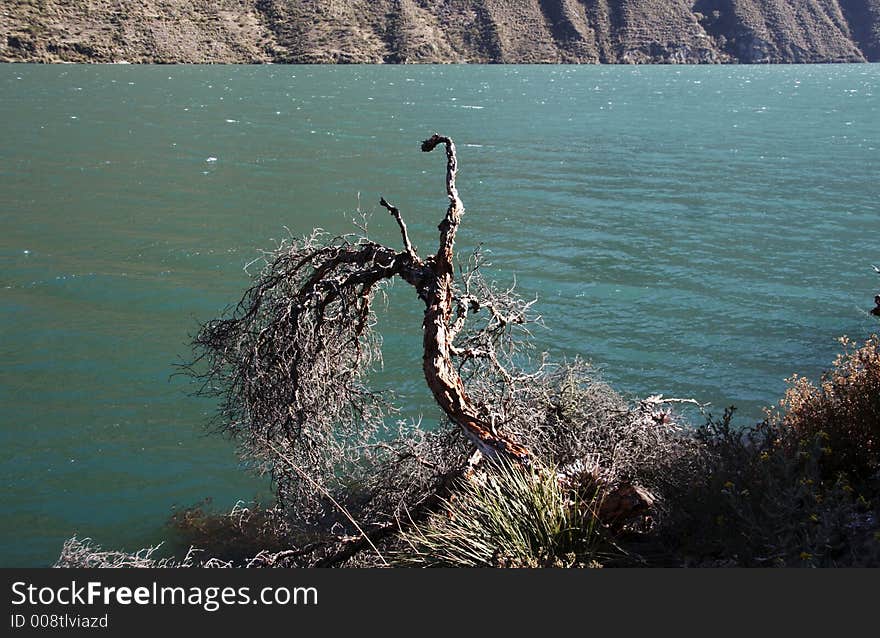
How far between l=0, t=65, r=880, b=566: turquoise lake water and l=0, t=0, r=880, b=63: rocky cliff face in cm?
4487

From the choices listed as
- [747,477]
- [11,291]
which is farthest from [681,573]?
[11,291]

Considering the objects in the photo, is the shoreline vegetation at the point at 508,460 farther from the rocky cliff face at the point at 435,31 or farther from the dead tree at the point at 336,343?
the rocky cliff face at the point at 435,31

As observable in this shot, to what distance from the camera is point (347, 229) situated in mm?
29719

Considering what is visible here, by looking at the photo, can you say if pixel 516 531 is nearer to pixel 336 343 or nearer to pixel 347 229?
pixel 336 343

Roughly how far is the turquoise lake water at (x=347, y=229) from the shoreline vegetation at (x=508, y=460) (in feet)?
15.5

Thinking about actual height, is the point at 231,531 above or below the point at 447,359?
below

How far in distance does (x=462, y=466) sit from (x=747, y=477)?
239 cm

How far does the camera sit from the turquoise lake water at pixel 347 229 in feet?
47.2

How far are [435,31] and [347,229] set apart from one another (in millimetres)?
126125

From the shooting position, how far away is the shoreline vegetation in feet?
19.5

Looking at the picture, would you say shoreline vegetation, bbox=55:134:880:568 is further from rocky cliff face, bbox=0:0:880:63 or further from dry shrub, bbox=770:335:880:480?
rocky cliff face, bbox=0:0:880:63

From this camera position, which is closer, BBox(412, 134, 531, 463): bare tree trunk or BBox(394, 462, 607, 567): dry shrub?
BBox(394, 462, 607, 567): dry shrub

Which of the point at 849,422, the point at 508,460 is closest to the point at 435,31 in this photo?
the point at 849,422

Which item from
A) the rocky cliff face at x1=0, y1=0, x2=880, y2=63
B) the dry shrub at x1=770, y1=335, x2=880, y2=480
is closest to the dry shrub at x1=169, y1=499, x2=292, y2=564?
the dry shrub at x1=770, y1=335, x2=880, y2=480
